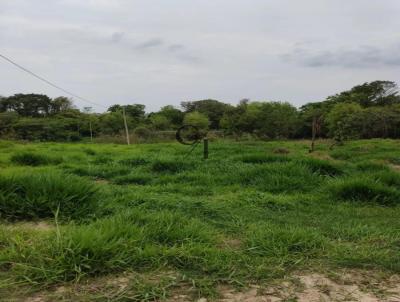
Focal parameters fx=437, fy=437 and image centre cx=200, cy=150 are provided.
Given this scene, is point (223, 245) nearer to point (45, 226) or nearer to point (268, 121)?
point (45, 226)

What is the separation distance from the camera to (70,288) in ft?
8.06

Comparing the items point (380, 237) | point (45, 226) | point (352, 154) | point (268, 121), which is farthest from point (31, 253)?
point (268, 121)

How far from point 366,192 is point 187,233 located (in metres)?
2.91

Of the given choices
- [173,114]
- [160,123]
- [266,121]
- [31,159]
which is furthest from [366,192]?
[173,114]

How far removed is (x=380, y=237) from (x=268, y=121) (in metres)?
29.4

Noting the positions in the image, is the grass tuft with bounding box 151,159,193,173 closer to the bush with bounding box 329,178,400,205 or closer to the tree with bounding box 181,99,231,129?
the bush with bounding box 329,178,400,205

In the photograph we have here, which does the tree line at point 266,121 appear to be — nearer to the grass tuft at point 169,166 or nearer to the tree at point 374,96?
the tree at point 374,96

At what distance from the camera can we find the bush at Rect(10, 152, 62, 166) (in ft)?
28.9

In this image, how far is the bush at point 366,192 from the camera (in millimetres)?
5176

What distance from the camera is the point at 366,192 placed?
5.29 meters

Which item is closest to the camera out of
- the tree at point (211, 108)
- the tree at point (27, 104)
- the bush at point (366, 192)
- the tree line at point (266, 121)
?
the bush at point (366, 192)

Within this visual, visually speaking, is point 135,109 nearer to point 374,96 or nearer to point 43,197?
point 374,96

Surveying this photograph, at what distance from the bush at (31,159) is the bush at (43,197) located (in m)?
4.89

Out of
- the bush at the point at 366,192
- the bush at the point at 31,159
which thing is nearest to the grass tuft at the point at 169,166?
the bush at the point at 31,159
